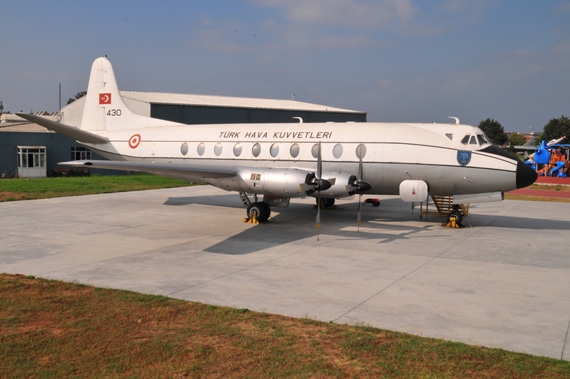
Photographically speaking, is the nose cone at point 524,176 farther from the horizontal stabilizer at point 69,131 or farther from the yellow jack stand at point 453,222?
the horizontal stabilizer at point 69,131

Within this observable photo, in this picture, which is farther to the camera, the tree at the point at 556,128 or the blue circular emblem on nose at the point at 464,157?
the tree at the point at 556,128

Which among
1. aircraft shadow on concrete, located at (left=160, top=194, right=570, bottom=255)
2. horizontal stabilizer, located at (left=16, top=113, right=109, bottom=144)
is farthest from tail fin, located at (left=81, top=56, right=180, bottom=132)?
aircraft shadow on concrete, located at (left=160, top=194, right=570, bottom=255)

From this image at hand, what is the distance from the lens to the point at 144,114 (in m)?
53.2

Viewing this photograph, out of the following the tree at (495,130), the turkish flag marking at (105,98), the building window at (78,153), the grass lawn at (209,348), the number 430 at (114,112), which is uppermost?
the tree at (495,130)

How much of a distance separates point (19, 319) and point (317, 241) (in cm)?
931

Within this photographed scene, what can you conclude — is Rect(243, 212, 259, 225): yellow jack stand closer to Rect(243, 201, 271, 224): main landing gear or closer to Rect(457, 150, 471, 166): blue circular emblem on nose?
Rect(243, 201, 271, 224): main landing gear

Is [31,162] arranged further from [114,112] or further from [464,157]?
[464,157]

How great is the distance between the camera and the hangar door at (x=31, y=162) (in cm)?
4830

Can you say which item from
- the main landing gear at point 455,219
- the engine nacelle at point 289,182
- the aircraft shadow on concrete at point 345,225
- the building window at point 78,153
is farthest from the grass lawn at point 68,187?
the main landing gear at point 455,219

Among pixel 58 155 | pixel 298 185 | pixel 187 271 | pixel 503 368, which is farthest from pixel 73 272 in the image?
pixel 58 155

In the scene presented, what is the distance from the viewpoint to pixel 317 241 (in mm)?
16406

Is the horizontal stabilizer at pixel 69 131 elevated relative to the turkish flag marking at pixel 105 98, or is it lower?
lower

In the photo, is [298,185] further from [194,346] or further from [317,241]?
[194,346]

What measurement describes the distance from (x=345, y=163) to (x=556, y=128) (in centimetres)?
11932
